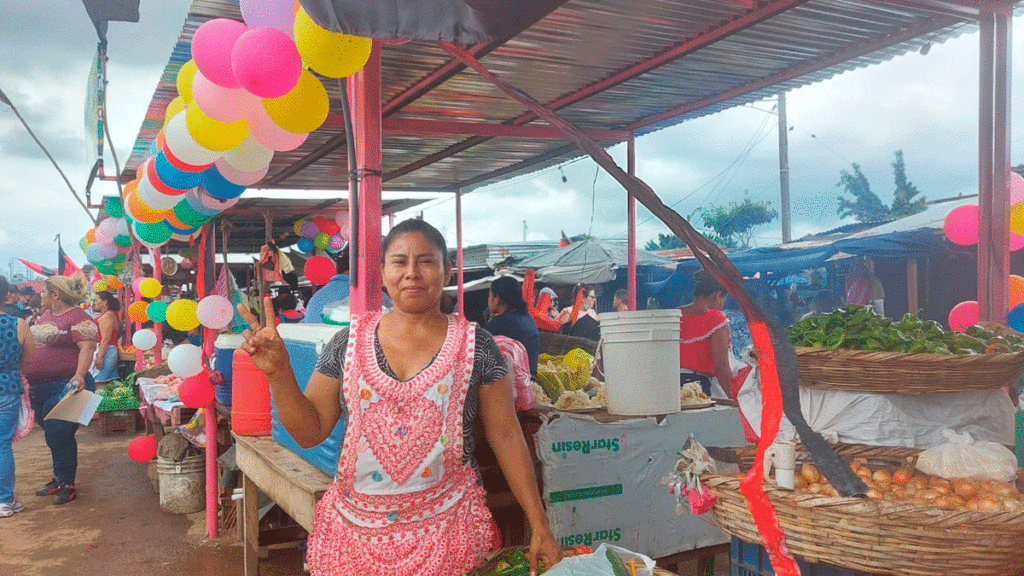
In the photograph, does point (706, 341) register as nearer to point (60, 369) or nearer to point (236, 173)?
point (236, 173)

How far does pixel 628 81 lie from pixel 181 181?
3.26 metres

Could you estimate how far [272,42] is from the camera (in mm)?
2758

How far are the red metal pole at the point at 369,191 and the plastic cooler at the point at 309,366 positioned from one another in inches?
8.1

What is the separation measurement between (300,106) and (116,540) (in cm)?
421

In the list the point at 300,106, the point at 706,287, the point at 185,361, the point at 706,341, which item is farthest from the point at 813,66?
the point at 185,361

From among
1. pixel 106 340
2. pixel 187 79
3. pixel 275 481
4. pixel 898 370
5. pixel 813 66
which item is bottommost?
pixel 275 481

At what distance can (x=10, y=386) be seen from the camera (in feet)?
20.5

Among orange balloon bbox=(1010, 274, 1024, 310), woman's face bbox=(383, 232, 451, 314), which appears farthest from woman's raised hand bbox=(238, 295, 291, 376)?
orange balloon bbox=(1010, 274, 1024, 310)

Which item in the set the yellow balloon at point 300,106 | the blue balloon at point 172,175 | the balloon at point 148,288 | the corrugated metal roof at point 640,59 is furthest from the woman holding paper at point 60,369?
the yellow balloon at point 300,106

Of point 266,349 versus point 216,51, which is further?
point 216,51

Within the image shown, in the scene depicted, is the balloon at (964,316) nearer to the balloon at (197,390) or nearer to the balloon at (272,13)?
the balloon at (272,13)

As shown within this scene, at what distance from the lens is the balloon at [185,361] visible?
5000mm

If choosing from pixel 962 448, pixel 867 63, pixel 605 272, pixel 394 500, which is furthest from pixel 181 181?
pixel 605 272

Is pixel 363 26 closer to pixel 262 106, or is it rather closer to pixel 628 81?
pixel 262 106
